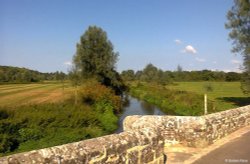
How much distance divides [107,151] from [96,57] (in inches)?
1497

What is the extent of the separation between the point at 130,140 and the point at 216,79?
3379 inches

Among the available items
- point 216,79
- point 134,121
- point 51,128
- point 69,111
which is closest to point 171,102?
point 69,111

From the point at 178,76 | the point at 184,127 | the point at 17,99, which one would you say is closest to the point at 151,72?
the point at 178,76

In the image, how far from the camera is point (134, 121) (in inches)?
399

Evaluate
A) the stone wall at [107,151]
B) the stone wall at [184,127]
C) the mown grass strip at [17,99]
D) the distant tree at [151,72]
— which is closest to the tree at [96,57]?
the mown grass strip at [17,99]

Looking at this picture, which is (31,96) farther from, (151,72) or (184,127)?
(184,127)

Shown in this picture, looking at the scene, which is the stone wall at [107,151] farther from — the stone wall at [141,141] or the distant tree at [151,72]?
the distant tree at [151,72]

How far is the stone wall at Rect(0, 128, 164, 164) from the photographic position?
4.54 meters

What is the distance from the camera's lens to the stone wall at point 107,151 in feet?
14.9

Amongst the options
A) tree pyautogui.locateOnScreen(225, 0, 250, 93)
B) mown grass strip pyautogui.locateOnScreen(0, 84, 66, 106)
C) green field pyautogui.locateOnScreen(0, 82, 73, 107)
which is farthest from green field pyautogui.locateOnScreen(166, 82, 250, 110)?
mown grass strip pyautogui.locateOnScreen(0, 84, 66, 106)

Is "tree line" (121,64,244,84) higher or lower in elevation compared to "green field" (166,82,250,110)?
higher

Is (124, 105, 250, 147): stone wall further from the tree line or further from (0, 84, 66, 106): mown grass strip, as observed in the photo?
the tree line

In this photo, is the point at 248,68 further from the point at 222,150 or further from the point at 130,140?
the point at 130,140

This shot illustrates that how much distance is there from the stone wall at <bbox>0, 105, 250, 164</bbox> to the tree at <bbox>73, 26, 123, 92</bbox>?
31311 mm
